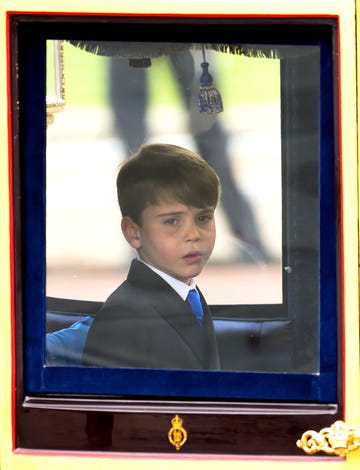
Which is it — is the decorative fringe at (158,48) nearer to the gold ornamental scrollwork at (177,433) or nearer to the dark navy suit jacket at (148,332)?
the dark navy suit jacket at (148,332)

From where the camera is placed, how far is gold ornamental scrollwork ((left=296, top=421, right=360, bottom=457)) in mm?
2221

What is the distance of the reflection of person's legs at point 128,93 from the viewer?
87.9 inches

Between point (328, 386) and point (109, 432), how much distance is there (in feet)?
1.76

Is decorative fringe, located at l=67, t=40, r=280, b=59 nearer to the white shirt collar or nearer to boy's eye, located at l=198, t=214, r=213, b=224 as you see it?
boy's eye, located at l=198, t=214, r=213, b=224

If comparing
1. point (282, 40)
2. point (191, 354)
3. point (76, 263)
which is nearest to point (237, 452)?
point (191, 354)

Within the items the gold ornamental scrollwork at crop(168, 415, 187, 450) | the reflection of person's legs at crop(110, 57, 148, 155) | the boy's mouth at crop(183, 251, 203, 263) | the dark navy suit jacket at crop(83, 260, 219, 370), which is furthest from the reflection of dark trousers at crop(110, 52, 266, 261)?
the gold ornamental scrollwork at crop(168, 415, 187, 450)

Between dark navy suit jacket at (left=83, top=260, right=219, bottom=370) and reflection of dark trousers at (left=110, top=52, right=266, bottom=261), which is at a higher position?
reflection of dark trousers at (left=110, top=52, right=266, bottom=261)

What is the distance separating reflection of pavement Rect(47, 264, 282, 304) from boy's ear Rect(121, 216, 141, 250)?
10 cm

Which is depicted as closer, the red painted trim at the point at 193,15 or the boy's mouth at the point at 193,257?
the red painted trim at the point at 193,15

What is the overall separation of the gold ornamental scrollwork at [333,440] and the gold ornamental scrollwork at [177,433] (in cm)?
27

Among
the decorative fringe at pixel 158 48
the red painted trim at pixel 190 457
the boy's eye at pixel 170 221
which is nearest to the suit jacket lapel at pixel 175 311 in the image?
the boy's eye at pixel 170 221

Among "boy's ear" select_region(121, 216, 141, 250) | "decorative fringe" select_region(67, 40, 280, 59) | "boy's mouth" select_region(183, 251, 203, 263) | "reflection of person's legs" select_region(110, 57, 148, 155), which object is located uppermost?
"decorative fringe" select_region(67, 40, 280, 59)

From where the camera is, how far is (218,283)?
228cm

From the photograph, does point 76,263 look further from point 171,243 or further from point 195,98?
point 195,98
